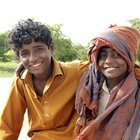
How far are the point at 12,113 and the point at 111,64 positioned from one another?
94 centimetres

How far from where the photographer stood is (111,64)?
2.45 meters

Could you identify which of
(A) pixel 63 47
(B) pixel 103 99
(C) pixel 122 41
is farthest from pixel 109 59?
(A) pixel 63 47

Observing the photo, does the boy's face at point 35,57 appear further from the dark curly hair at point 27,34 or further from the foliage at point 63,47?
the foliage at point 63,47

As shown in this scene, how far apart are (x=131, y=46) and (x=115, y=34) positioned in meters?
0.13

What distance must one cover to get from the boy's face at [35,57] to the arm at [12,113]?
0.23m

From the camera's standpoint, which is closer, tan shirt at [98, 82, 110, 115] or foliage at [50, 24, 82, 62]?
tan shirt at [98, 82, 110, 115]

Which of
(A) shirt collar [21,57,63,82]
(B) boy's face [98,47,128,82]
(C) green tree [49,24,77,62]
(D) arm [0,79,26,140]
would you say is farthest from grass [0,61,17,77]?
(B) boy's face [98,47,128,82]

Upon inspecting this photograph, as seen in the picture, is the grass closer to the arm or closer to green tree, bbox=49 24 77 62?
green tree, bbox=49 24 77 62

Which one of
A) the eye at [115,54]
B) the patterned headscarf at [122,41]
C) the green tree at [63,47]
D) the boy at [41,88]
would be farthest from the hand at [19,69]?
the green tree at [63,47]

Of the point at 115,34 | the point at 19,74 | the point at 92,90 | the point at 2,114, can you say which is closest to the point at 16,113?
the point at 2,114

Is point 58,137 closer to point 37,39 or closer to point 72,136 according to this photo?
point 72,136

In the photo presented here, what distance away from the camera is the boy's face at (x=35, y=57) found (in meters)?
2.66

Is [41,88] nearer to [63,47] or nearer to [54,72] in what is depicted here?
[54,72]

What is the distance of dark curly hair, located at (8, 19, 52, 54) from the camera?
2.66m
